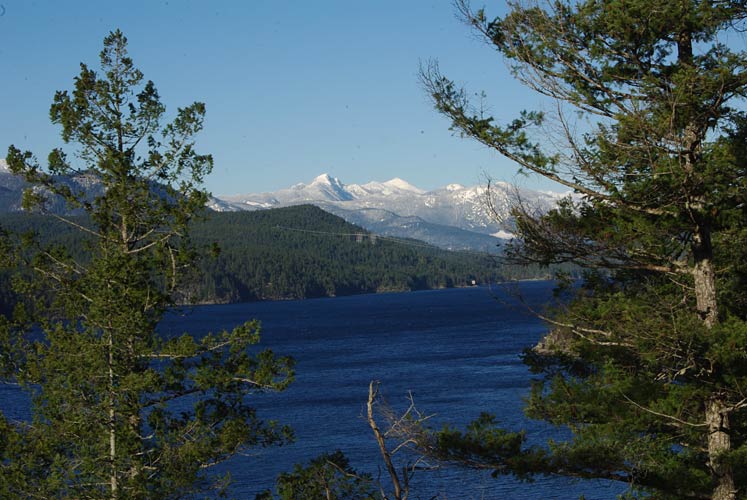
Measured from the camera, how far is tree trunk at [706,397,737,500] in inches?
416

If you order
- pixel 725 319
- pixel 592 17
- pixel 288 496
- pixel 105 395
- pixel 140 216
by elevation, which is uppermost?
pixel 592 17

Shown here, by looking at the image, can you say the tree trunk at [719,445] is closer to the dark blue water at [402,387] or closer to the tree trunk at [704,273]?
the tree trunk at [704,273]

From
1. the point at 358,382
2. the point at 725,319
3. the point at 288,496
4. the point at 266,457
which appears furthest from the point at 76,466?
the point at 358,382

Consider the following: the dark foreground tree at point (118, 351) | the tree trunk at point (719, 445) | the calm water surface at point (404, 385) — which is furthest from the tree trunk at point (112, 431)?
the tree trunk at point (719, 445)

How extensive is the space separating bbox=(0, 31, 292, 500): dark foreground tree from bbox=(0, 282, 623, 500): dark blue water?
3.28ft

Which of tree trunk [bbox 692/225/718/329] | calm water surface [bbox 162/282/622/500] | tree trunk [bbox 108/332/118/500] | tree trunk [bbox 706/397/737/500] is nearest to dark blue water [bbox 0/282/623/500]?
calm water surface [bbox 162/282/622/500]

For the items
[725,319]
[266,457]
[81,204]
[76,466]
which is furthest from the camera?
[266,457]

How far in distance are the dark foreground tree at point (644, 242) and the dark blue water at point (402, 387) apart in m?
1.09

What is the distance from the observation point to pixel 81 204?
1420 centimetres

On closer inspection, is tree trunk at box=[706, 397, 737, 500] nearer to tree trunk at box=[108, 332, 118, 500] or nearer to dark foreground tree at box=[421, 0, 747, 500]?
dark foreground tree at box=[421, 0, 747, 500]

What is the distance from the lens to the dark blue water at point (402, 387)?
34.2m

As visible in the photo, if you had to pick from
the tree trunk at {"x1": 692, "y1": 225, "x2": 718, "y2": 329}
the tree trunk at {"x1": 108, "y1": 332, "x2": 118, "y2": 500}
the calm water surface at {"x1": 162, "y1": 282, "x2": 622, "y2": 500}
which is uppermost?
the tree trunk at {"x1": 692, "y1": 225, "x2": 718, "y2": 329}

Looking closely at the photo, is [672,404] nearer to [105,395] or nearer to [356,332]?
[105,395]

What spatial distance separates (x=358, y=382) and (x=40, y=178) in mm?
49264
